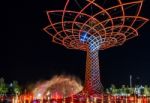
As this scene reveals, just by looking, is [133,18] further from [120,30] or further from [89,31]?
[89,31]

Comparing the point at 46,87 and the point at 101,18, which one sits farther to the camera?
the point at 46,87

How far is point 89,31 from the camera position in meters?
43.0

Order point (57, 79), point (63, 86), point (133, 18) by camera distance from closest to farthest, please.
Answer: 1. point (133, 18)
2. point (63, 86)
3. point (57, 79)

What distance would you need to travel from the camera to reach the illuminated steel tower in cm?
3700

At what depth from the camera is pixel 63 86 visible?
77.8m

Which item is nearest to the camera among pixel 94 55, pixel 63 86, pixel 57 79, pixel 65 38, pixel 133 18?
pixel 133 18

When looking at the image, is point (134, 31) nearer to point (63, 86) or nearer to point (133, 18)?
point (133, 18)

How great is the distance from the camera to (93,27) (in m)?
40.8

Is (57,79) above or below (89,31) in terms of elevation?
below

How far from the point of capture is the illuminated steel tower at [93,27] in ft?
121

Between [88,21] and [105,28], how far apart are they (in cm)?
286

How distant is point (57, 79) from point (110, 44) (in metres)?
38.8

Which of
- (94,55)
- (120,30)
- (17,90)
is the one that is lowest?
(17,90)

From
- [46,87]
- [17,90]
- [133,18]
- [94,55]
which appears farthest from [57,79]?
[133,18]
